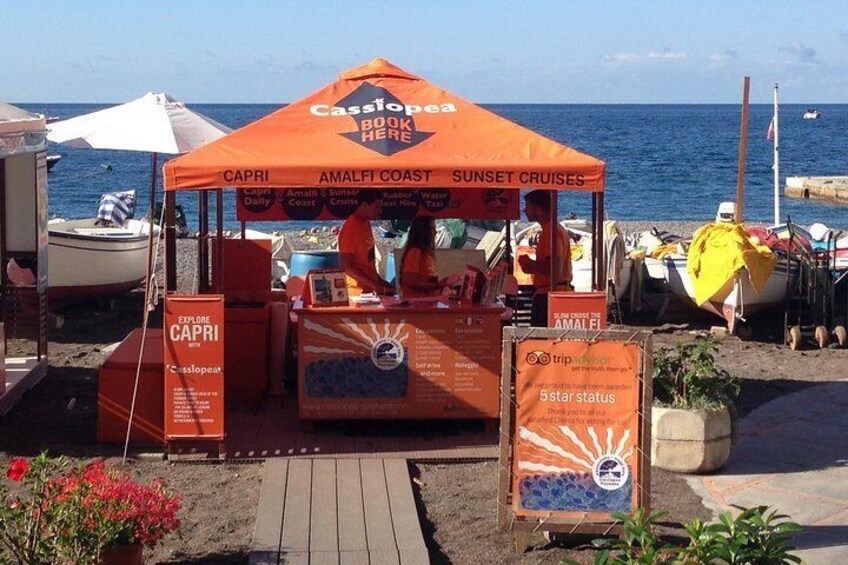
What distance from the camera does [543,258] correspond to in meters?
10.6

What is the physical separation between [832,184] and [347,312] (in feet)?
153

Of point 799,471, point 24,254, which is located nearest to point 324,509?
point 799,471

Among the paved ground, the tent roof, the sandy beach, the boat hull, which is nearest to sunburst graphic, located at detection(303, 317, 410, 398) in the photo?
the sandy beach

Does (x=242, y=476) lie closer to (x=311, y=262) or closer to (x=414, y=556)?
(x=414, y=556)

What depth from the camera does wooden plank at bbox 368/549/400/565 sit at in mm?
6512

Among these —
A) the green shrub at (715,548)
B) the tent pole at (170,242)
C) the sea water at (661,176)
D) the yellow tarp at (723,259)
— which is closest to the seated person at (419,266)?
the tent pole at (170,242)

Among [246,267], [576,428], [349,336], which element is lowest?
[576,428]

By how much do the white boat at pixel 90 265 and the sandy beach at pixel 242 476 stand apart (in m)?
1.66

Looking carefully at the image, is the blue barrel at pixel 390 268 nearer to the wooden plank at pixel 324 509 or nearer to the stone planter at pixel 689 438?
the wooden plank at pixel 324 509

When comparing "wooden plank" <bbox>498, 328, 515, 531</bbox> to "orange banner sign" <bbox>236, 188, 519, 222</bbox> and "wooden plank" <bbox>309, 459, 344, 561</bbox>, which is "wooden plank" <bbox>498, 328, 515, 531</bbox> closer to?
"wooden plank" <bbox>309, 459, 344, 561</bbox>

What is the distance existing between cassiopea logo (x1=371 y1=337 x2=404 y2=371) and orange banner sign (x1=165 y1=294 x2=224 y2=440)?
4.09 ft

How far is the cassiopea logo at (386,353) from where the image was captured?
9.14 m

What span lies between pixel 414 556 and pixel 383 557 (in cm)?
17

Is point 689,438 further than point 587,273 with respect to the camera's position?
No
